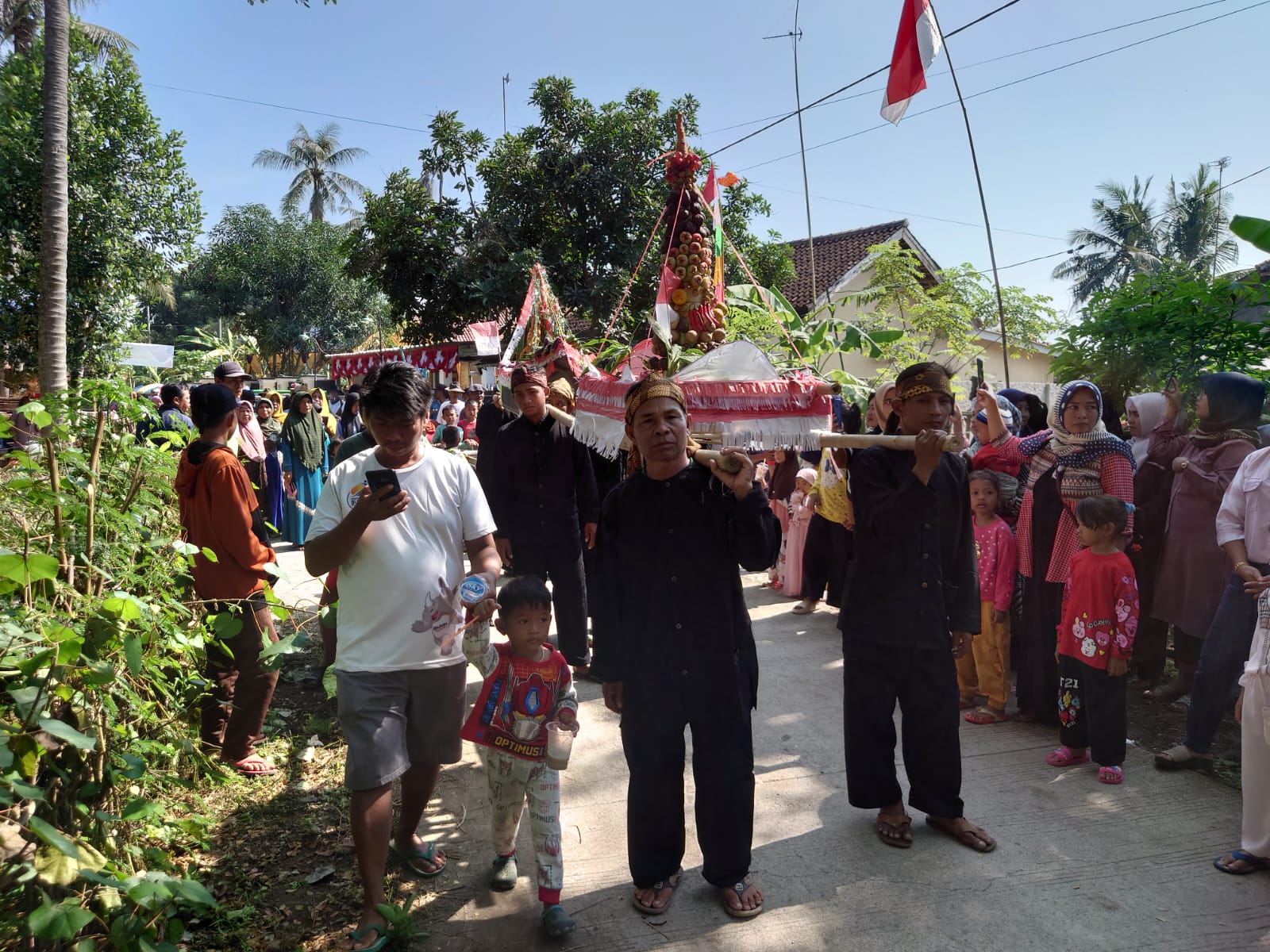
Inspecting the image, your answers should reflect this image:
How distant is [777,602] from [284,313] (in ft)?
118

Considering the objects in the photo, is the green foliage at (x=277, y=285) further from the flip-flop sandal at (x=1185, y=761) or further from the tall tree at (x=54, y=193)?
the flip-flop sandal at (x=1185, y=761)

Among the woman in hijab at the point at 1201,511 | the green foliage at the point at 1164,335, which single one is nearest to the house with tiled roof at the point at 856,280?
the green foliage at the point at 1164,335

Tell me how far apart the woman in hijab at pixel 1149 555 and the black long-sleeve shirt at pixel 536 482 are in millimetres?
3672

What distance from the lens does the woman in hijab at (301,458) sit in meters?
10.0

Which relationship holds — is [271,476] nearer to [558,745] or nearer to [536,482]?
[536,482]

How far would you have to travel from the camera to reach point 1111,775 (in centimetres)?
408

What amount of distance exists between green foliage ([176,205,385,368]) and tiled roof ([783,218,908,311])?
67.9 ft

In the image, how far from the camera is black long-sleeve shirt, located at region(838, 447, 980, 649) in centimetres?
340

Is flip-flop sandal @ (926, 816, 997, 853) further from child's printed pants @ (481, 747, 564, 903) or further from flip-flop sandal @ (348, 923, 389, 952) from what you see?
flip-flop sandal @ (348, 923, 389, 952)

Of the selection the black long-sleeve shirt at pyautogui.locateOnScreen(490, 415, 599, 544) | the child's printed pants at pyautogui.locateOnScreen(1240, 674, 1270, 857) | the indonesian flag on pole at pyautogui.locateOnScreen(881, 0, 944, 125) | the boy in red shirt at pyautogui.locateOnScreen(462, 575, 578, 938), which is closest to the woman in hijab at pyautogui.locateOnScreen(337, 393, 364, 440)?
the black long-sleeve shirt at pyautogui.locateOnScreen(490, 415, 599, 544)

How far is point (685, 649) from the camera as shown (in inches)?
118

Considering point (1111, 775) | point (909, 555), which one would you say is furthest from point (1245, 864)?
point (909, 555)

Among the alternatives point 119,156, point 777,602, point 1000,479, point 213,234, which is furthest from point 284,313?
point 1000,479

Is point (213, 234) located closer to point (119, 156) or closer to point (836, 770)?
point (119, 156)
